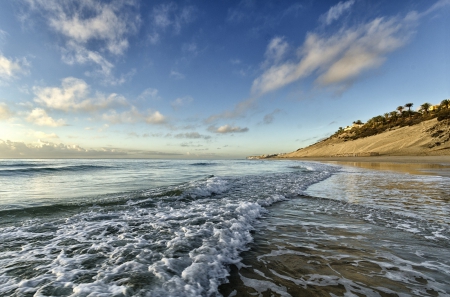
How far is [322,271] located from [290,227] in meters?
2.37

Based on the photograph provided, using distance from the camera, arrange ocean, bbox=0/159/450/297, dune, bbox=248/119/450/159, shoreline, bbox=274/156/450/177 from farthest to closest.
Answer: dune, bbox=248/119/450/159 < shoreline, bbox=274/156/450/177 < ocean, bbox=0/159/450/297

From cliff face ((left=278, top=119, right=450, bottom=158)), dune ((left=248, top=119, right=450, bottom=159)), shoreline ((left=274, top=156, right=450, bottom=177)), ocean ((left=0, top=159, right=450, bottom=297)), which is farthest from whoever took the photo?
cliff face ((left=278, top=119, right=450, bottom=158))

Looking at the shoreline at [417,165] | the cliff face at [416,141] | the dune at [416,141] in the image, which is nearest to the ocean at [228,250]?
the shoreline at [417,165]

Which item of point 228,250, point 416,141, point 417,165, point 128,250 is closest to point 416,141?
point 416,141

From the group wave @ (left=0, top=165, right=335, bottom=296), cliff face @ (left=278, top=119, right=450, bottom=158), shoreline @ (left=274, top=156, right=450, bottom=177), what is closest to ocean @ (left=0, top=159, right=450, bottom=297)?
wave @ (left=0, top=165, right=335, bottom=296)

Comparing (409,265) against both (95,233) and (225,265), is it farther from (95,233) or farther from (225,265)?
(95,233)

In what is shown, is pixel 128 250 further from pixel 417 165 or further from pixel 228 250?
pixel 417 165

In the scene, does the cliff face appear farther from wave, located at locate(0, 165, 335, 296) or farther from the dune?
wave, located at locate(0, 165, 335, 296)

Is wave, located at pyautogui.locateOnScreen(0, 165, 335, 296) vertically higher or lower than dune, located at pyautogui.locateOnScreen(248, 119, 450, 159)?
lower

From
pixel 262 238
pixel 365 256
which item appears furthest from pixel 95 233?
pixel 365 256

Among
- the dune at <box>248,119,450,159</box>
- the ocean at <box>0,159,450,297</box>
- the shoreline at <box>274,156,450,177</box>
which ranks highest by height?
the dune at <box>248,119,450,159</box>

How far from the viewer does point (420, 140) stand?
51.5 metres

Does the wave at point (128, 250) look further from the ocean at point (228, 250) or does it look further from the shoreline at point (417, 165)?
the shoreline at point (417, 165)

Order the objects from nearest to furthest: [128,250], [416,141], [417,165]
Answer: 1. [128,250]
2. [417,165]
3. [416,141]
